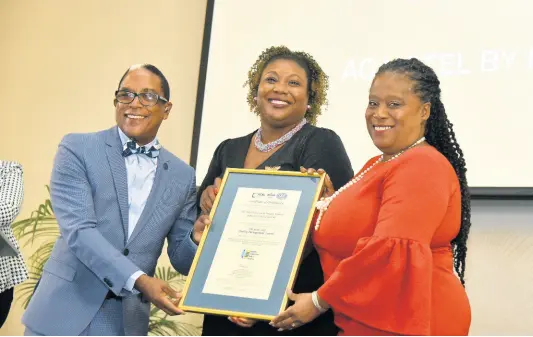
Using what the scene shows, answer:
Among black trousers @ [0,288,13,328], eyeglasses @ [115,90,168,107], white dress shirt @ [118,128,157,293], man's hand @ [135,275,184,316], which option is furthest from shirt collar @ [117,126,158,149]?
black trousers @ [0,288,13,328]

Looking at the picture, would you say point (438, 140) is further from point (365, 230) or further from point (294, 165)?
point (294, 165)

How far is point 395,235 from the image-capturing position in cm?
227

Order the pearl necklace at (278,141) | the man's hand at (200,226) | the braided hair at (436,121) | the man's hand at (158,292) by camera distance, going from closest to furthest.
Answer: the braided hair at (436,121), the man's hand at (158,292), the man's hand at (200,226), the pearl necklace at (278,141)

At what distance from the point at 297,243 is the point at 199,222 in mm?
437

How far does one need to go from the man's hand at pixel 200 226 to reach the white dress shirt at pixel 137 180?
223 millimetres

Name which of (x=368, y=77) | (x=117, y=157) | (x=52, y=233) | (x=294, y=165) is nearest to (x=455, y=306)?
(x=294, y=165)

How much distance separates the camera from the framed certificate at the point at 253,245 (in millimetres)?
2559

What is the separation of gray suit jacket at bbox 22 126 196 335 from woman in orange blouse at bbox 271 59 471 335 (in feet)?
A: 2.16

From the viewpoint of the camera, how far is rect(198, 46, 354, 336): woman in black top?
284cm

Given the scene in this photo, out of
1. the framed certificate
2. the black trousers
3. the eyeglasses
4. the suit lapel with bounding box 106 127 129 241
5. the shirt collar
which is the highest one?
the eyeglasses

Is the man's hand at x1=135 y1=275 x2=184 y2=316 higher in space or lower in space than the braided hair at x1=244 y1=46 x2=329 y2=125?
lower

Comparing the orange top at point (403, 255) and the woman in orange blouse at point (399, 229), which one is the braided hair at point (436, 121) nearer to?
the woman in orange blouse at point (399, 229)

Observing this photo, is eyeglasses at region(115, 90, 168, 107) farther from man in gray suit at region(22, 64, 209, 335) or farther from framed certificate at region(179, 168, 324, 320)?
framed certificate at region(179, 168, 324, 320)

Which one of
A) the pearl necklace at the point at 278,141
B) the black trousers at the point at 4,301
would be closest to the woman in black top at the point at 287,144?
the pearl necklace at the point at 278,141
